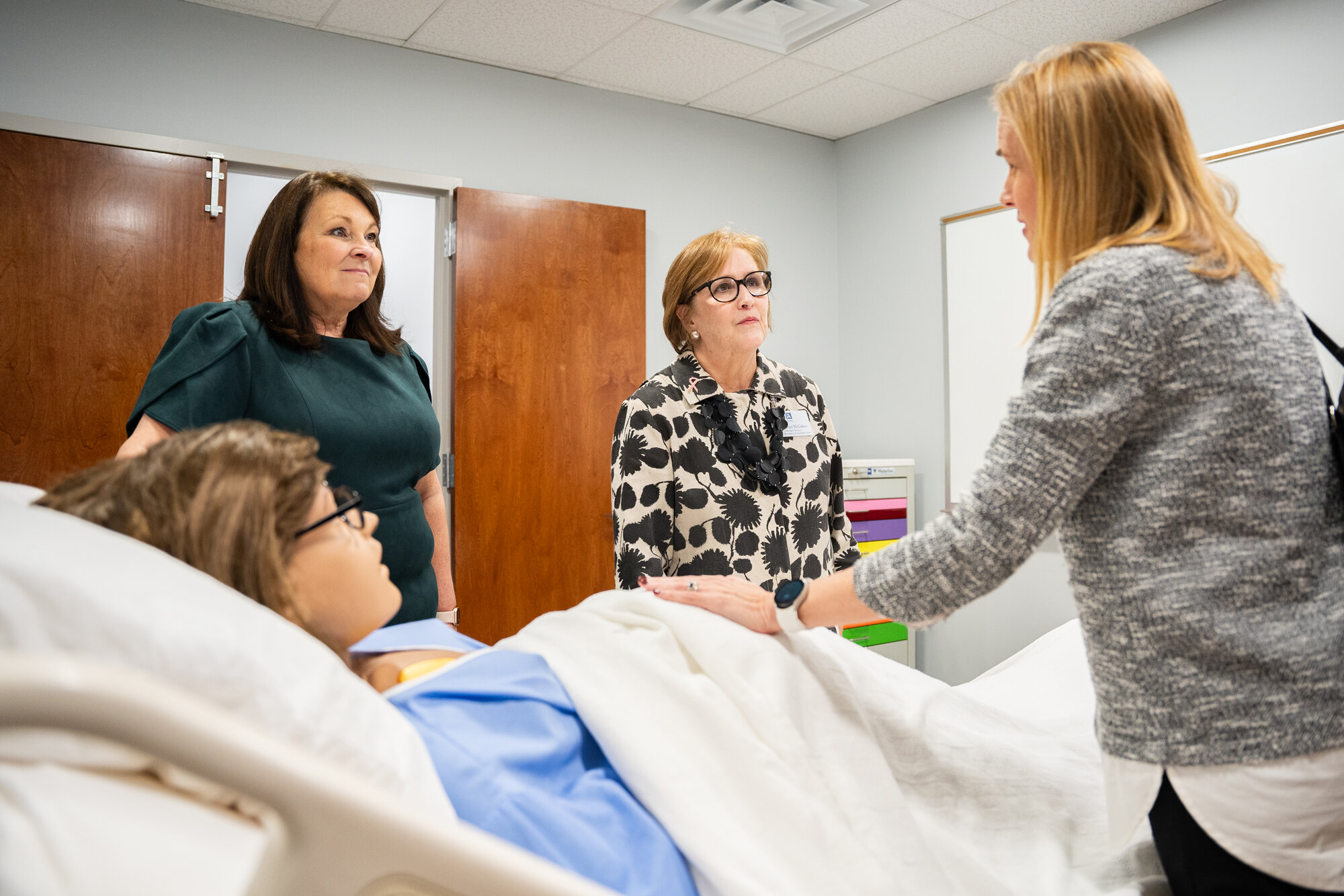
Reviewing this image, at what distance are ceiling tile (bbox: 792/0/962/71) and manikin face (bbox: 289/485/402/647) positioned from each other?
9.54 ft

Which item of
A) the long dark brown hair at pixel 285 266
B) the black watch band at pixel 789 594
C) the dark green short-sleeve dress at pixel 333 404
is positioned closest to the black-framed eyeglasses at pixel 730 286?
the dark green short-sleeve dress at pixel 333 404

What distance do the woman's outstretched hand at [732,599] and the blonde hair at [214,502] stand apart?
536 mm

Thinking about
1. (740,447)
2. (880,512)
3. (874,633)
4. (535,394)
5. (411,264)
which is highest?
(411,264)

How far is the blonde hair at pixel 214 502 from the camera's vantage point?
88cm

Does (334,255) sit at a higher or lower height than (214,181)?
lower

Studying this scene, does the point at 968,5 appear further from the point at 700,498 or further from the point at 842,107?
the point at 700,498

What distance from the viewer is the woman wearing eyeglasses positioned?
1.93m

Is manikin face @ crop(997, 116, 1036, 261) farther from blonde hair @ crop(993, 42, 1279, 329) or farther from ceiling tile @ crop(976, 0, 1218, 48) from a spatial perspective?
ceiling tile @ crop(976, 0, 1218, 48)

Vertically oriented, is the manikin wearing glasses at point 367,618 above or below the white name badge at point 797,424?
below

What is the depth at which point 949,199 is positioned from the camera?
4.07 meters

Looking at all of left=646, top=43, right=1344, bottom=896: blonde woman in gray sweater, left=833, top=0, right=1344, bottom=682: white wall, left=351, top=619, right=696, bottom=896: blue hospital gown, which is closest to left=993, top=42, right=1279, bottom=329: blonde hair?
left=646, top=43, right=1344, bottom=896: blonde woman in gray sweater

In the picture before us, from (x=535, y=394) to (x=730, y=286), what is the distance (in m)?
1.56

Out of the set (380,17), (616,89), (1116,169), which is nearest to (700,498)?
(1116,169)

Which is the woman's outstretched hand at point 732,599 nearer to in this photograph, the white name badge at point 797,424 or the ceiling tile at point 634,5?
the white name badge at point 797,424
